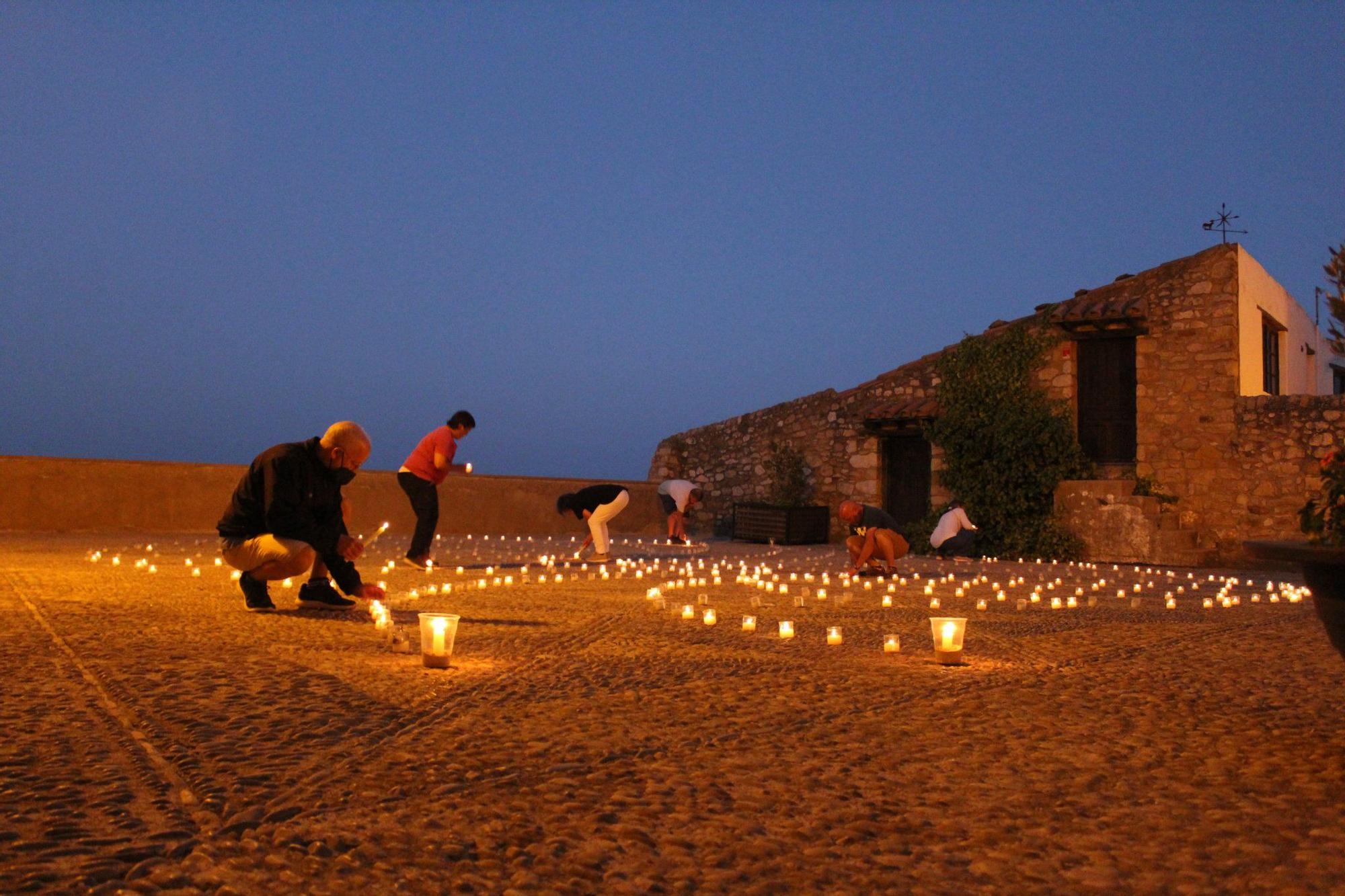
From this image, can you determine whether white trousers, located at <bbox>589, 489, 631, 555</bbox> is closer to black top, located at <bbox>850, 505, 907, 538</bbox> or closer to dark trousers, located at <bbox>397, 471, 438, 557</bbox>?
dark trousers, located at <bbox>397, 471, 438, 557</bbox>

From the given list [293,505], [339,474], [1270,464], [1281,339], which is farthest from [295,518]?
[1281,339]

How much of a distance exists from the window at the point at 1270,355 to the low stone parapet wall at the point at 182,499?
386 inches

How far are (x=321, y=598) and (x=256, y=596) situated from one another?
0.34 meters

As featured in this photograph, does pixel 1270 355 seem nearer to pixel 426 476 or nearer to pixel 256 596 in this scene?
pixel 426 476

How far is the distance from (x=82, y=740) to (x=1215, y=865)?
2.69 metres

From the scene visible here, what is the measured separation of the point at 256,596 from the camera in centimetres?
588

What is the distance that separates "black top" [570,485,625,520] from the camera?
10.7 metres

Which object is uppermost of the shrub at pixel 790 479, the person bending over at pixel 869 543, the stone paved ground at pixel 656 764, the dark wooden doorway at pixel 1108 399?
the dark wooden doorway at pixel 1108 399

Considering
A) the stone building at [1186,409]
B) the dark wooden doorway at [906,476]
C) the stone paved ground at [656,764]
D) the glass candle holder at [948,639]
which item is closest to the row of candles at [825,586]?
the glass candle holder at [948,639]

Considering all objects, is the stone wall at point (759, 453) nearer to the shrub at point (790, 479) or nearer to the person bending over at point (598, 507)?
the shrub at point (790, 479)

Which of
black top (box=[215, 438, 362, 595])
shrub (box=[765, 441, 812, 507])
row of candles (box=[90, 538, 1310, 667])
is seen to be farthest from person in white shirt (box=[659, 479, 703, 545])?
black top (box=[215, 438, 362, 595])

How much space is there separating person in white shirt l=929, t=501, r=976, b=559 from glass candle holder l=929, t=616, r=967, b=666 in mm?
7577

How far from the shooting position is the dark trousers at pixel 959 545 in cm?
1252

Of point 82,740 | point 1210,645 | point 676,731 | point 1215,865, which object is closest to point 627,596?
point 1210,645
